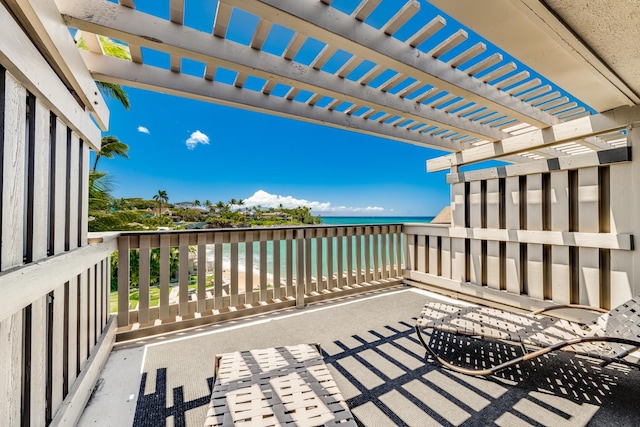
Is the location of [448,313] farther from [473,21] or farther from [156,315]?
[156,315]

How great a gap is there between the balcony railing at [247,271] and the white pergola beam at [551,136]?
1.43 m

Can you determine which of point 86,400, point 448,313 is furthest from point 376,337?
point 86,400

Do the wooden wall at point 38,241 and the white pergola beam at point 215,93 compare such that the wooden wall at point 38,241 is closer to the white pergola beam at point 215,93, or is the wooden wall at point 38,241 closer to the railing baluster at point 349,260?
the white pergola beam at point 215,93

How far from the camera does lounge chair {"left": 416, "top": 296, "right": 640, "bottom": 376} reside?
1.69 m

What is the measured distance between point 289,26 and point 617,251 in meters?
3.40

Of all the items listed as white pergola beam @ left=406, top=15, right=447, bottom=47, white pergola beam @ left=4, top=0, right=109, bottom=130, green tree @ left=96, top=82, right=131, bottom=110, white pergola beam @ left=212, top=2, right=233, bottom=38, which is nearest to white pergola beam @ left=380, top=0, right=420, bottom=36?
white pergola beam @ left=406, top=15, right=447, bottom=47

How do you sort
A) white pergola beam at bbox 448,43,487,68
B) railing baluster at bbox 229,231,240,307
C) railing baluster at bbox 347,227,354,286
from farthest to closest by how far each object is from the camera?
railing baluster at bbox 347,227,354,286 → railing baluster at bbox 229,231,240,307 → white pergola beam at bbox 448,43,487,68

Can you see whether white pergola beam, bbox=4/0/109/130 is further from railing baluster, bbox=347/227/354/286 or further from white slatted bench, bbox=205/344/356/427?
railing baluster, bbox=347/227/354/286

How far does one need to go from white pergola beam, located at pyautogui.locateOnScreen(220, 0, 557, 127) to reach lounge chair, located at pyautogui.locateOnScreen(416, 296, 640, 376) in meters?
1.92

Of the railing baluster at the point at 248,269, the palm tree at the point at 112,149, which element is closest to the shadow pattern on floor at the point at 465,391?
the railing baluster at the point at 248,269

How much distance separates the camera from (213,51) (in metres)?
1.83

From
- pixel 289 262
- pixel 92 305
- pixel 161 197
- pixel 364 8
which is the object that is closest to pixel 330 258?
pixel 289 262

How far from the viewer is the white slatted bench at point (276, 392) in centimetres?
112

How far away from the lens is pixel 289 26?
64.3 inches
